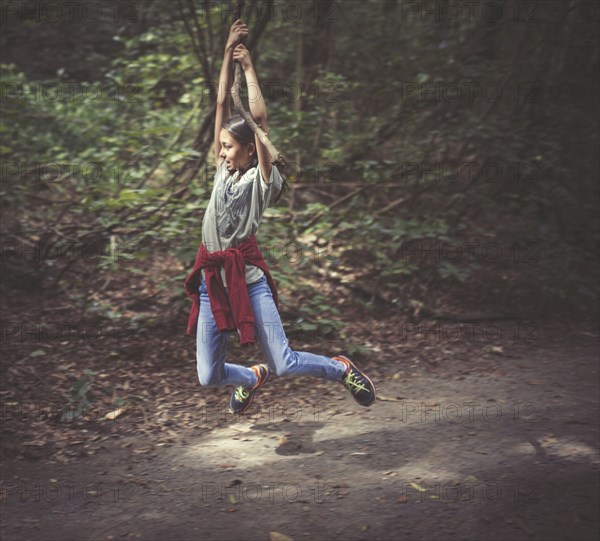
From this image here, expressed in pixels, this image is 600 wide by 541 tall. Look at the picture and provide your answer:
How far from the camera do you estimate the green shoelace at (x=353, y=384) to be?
4.90 metres

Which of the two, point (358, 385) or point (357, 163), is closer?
point (358, 385)

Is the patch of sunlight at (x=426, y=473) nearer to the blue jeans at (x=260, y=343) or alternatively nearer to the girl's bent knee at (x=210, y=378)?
the blue jeans at (x=260, y=343)

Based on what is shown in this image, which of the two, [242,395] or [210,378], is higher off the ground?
[210,378]

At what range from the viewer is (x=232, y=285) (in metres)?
4.32

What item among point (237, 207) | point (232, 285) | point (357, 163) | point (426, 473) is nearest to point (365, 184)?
point (357, 163)

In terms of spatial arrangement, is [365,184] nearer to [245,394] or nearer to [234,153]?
[245,394]

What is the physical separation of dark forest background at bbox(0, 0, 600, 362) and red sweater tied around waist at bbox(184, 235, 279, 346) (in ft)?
7.59

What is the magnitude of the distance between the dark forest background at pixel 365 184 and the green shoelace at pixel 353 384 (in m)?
2.34

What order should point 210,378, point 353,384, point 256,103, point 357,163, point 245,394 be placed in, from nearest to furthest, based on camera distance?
point 256,103 < point 210,378 < point 353,384 < point 245,394 < point 357,163

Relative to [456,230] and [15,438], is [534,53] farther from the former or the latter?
[15,438]

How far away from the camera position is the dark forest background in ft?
24.4

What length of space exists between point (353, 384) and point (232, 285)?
1316mm

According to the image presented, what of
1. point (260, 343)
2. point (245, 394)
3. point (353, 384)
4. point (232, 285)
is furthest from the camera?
point (245, 394)

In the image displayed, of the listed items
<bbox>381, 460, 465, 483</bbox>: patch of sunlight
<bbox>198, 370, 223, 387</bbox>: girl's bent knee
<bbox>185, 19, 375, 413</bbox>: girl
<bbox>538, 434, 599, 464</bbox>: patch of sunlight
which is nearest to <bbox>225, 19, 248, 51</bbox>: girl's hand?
<bbox>185, 19, 375, 413</bbox>: girl
